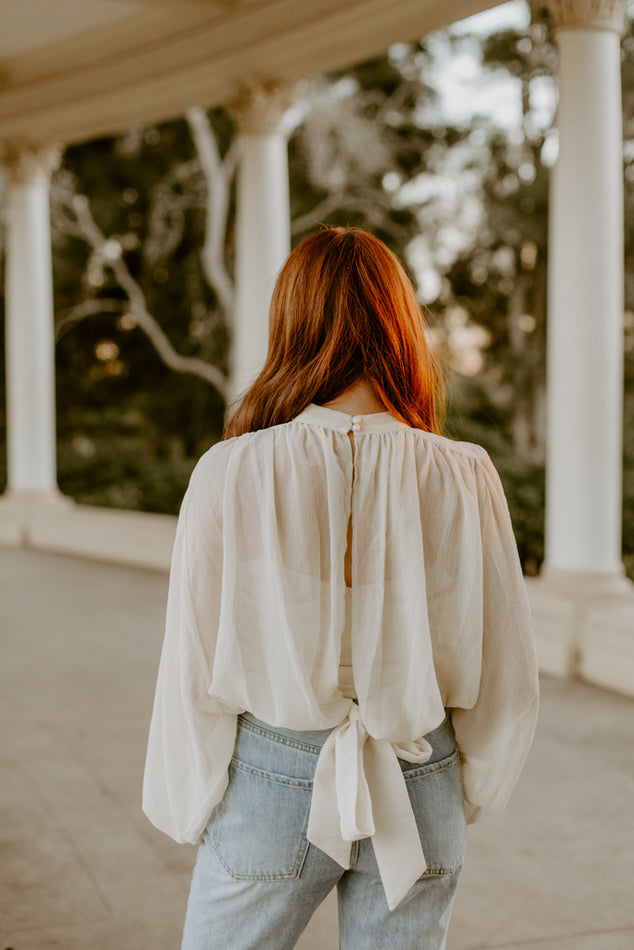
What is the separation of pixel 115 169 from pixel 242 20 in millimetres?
17878

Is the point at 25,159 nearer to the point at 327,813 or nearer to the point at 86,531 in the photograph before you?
the point at 86,531

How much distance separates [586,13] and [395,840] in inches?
418

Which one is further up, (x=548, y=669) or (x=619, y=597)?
(x=619, y=597)

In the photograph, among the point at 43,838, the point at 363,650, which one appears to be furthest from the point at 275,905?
the point at 43,838

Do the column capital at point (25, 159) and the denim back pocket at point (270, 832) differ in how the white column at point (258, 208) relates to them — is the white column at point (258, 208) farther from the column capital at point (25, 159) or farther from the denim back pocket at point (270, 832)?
the denim back pocket at point (270, 832)

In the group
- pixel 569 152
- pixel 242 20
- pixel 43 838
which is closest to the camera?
pixel 43 838

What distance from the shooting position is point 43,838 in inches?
280

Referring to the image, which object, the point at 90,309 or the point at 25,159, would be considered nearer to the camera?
the point at 25,159

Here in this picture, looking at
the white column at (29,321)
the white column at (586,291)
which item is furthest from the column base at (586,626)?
the white column at (29,321)

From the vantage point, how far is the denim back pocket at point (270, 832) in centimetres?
297

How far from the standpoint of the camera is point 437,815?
3.07 metres

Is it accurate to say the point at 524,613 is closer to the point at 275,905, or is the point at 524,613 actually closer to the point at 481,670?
the point at 481,670

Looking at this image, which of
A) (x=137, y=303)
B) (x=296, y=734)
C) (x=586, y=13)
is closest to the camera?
(x=296, y=734)

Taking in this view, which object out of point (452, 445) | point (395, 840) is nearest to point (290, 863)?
point (395, 840)
